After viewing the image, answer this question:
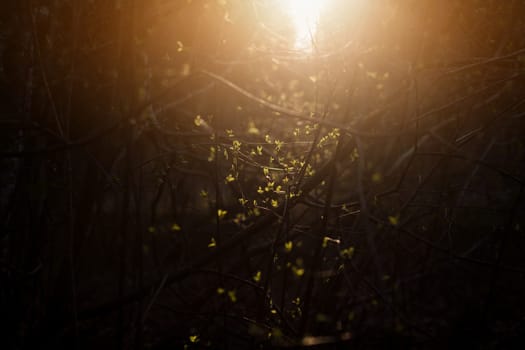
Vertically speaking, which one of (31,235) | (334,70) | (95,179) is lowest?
(31,235)

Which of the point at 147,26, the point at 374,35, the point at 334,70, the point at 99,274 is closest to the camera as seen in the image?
the point at 334,70

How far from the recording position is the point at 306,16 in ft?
9.39

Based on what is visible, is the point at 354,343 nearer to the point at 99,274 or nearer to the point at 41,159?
the point at 41,159

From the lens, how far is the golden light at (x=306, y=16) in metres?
2.95

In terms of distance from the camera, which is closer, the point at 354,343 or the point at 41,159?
the point at 41,159

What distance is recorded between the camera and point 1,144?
Answer: 3553mm

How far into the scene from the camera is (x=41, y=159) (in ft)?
11.4

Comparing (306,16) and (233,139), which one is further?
(233,139)

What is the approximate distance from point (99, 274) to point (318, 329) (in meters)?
5.51

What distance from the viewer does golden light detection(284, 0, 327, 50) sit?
2949 mm

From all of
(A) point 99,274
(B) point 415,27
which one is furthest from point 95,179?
(A) point 99,274

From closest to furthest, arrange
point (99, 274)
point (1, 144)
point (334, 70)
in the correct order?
point (334, 70) → point (1, 144) → point (99, 274)

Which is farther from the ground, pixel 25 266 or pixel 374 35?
pixel 374 35

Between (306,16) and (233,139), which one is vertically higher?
(306,16)
